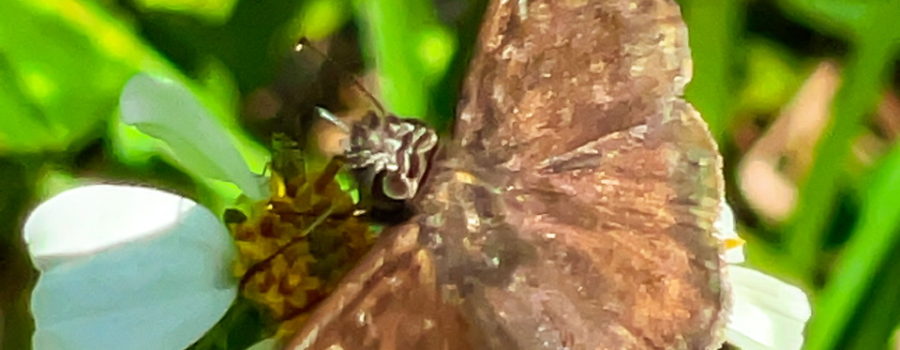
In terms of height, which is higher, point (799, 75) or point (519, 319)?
point (519, 319)

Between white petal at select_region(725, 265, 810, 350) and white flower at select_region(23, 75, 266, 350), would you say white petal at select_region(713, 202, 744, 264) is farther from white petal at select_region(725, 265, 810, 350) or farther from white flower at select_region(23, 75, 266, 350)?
white flower at select_region(23, 75, 266, 350)

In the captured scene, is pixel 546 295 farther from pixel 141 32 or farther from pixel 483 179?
pixel 141 32

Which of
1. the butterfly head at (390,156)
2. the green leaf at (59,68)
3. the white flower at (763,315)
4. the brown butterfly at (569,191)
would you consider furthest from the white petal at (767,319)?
the green leaf at (59,68)

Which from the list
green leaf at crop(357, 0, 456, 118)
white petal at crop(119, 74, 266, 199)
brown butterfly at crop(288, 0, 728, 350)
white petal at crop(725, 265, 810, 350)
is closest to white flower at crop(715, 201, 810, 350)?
white petal at crop(725, 265, 810, 350)

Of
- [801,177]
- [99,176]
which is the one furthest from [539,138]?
[801,177]

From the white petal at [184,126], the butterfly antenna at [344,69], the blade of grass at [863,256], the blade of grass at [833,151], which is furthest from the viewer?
the blade of grass at [833,151]

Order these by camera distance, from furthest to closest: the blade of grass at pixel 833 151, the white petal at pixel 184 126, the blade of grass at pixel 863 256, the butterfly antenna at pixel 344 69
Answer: the blade of grass at pixel 833 151
the blade of grass at pixel 863 256
the butterfly antenna at pixel 344 69
the white petal at pixel 184 126

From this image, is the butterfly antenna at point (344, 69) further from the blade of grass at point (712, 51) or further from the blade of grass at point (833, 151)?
the blade of grass at point (833, 151)
